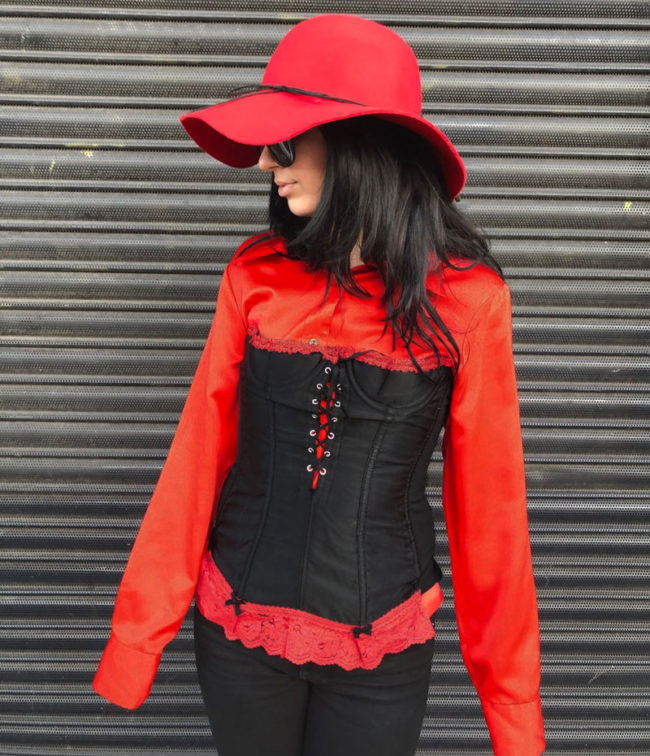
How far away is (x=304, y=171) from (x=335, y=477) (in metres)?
0.67

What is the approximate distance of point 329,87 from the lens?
136 cm

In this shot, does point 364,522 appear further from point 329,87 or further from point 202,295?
point 202,295

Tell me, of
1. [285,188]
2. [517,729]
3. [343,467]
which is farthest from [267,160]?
[517,729]

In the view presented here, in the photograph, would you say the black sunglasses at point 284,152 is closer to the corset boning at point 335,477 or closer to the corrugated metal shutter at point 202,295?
the corset boning at point 335,477

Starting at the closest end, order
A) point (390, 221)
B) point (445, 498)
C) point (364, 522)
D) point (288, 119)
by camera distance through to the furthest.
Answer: point (288, 119) → point (390, 221) → point (364, 522) → point (445, 498)

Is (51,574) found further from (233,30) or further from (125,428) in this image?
(233,30)

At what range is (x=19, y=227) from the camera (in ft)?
7.93

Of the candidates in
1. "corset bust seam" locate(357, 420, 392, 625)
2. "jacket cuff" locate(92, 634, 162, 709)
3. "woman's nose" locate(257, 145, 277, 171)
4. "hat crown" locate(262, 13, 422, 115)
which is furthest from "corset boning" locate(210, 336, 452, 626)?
"hat crown" locate(262, 13, 422, 115)

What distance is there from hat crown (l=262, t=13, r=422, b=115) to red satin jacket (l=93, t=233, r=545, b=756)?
38cm

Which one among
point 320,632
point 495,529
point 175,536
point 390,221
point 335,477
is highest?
point 390,221

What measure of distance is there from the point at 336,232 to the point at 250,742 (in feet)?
4.02

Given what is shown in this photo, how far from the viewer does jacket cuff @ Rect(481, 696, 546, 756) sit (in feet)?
5.27

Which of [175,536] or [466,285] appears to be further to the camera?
[175,536]

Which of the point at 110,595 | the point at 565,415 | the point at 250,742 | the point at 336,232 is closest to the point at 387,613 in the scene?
the point at 250,742
